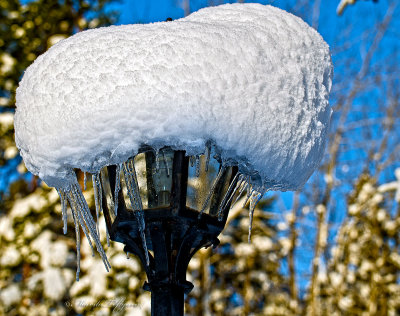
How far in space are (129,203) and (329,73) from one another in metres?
0.69

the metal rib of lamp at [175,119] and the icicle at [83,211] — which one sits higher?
the metal rib of lamp at [175,119]

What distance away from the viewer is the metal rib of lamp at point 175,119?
3.34 ft

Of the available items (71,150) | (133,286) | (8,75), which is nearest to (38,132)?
(71,150)

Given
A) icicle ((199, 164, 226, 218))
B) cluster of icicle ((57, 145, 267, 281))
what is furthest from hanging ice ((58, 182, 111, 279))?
icicle ((199, 164, 226, 218))

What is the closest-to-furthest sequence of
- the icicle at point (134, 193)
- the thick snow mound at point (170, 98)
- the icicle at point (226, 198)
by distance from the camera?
1. the thick snow mound at point (170, 98)
2. the icicle at point (134, 193)
3. the icicle at point (226, 198)

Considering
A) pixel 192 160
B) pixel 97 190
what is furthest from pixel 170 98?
pixel 97 190

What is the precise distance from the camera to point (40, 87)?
1107 millimetres

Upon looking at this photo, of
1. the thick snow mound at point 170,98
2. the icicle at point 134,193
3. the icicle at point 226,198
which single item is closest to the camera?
the thick snow mound at point 170,98

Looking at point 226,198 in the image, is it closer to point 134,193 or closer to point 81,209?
→ point 134,193

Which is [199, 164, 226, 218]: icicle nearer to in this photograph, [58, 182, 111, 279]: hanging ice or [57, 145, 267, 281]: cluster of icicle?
[57, 145, 267, 281]: cluster of icicle

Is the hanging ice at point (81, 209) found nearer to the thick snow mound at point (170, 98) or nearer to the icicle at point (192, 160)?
the thick snow mound at point (170, 98)

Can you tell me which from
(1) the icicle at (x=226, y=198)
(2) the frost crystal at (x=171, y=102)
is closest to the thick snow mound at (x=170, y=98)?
(2) the frost crystal at (x=171, y=102)

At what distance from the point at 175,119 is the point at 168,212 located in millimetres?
303

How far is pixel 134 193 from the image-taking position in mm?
1181
